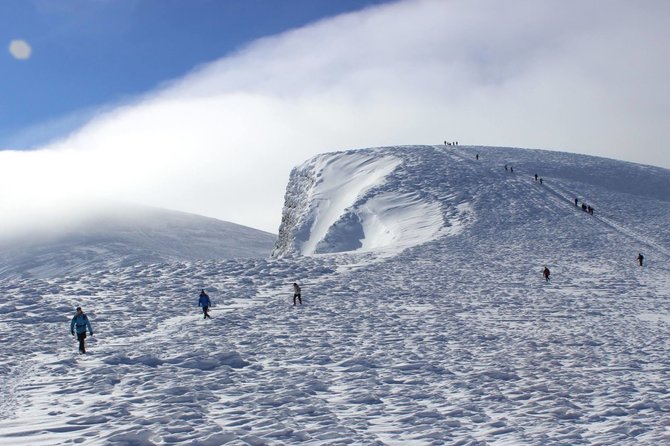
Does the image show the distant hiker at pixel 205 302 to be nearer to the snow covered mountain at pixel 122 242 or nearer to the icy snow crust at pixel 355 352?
the icy snow crust at pixel 355 352

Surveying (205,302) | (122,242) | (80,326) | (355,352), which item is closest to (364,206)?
(205,302)

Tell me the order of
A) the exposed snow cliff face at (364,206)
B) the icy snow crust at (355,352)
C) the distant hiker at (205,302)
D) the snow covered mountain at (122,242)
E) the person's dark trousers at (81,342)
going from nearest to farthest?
the icy snow crust at (355,352)
the person's dark trousers at (81,342)
the distant hiker at (205,302)
the exposed snow cliff face at (364,206)
the snow covered mountain at (122,242)

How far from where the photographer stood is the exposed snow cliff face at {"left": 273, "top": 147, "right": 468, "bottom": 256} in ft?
155

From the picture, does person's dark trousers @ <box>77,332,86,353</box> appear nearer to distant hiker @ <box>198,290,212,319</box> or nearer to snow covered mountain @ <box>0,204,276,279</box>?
distant hiker @ <box>198,290,212,319</box>

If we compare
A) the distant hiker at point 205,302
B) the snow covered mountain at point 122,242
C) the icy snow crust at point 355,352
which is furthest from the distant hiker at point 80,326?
the snow covered mountain at point 122,242

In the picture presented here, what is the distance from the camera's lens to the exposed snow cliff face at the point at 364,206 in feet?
155

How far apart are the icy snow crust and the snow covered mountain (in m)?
57.5

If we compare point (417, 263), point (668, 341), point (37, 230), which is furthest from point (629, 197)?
A: point (37, 230)

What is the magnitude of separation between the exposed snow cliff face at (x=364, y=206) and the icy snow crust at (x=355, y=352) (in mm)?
7452

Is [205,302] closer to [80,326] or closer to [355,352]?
[80,326]

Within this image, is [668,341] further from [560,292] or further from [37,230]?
[37,230]

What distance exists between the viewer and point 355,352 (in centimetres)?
1638

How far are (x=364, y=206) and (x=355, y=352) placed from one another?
Answer: 37299 millimetres

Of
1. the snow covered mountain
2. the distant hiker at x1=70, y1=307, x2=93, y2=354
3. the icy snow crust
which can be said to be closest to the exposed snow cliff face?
the icy snow crust
